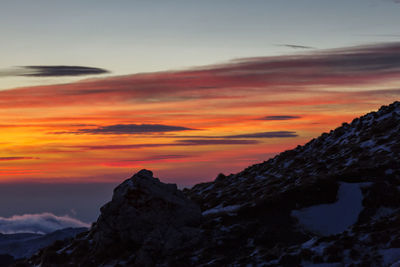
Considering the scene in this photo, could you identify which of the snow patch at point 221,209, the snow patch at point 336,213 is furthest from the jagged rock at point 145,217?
the snow patch at point 336,213

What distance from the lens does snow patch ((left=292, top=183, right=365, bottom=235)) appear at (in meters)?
31.6

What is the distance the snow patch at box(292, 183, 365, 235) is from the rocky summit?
59mm

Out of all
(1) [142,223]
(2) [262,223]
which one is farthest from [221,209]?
(1) [142,223]

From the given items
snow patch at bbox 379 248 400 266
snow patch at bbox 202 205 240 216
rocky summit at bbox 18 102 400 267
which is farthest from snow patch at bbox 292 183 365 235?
snow patch at bbox 379 248 400 266

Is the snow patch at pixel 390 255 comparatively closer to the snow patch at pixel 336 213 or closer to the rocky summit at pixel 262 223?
the rocky summit at pixel 262 223

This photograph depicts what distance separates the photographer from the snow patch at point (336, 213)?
104 ft

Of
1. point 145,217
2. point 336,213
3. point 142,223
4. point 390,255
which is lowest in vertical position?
point 142,223

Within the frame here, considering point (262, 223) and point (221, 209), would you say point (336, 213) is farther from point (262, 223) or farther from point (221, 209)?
point (221, 209)

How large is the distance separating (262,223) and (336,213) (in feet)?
14.5

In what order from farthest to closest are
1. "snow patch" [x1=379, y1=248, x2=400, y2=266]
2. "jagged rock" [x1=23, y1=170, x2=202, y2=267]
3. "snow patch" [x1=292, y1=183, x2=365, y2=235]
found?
"jagged rock" [x1=23, y1=170, x2=202, y2=267] → "snow patch" [x1=292, y1=183, x2=365, y2=235] → "snow patch" [x1=379, y1=248, x2=400, y2=266]

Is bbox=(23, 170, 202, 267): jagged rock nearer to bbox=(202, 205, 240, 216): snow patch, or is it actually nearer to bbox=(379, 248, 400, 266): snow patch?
bbox=(202, 205, 240, 216): snow patch

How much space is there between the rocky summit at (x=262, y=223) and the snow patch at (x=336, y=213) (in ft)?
0.19

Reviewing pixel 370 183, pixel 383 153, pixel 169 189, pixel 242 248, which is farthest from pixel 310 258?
pixel 383 153

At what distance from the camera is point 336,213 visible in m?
32.9
